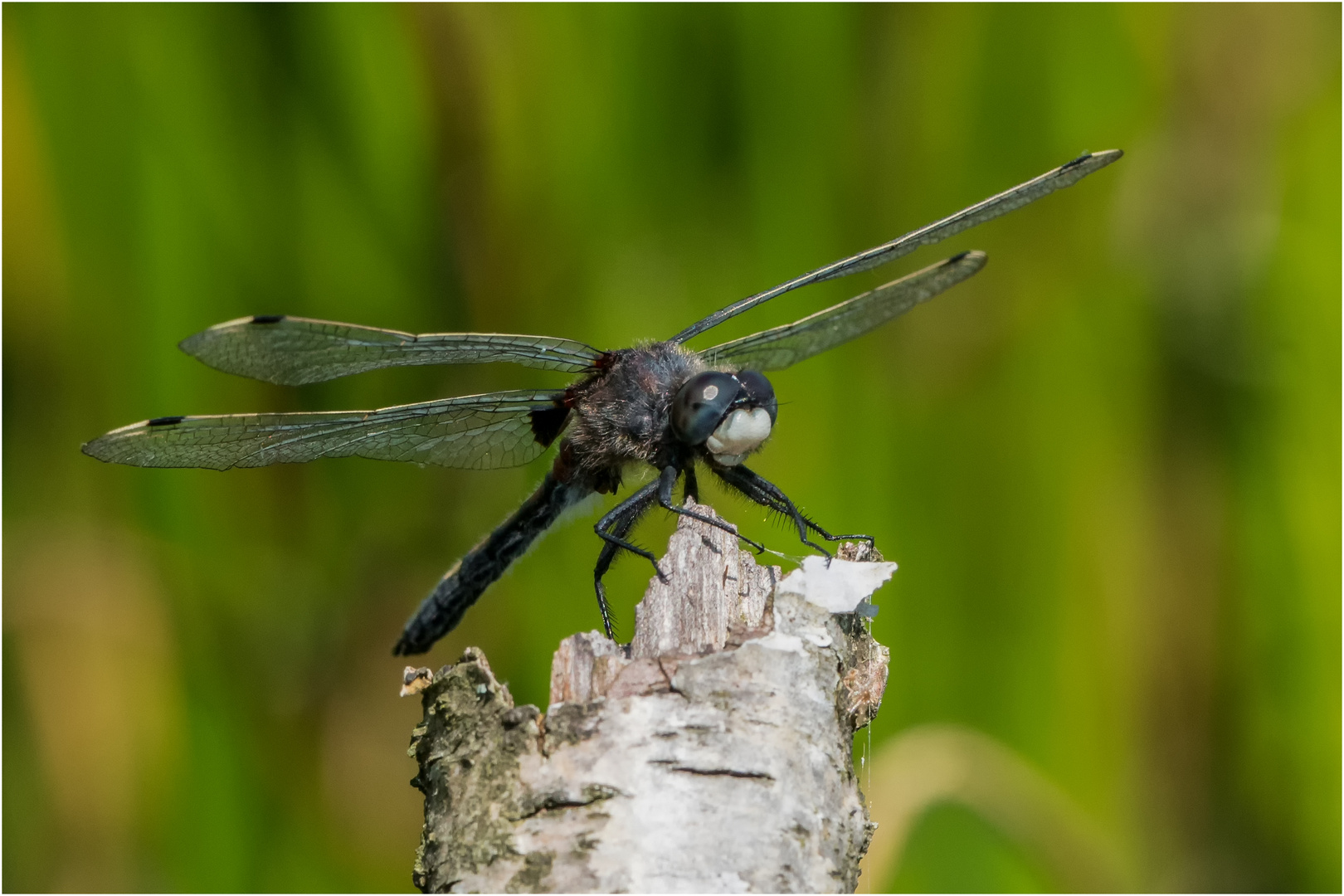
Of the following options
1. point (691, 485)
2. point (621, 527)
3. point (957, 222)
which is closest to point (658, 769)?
point (621, 527)

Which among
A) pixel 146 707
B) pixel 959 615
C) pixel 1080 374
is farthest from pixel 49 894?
pixel 1080 374

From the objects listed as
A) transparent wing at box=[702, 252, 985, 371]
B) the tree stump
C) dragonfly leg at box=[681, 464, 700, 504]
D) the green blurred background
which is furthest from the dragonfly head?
the tree stump

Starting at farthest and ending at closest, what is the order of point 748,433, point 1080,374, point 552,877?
point 1080,374 → point 748,433 → point 552,877

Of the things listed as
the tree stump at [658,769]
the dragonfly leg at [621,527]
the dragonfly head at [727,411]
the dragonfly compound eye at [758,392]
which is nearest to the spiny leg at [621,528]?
the dragonfly leg at [621,527]

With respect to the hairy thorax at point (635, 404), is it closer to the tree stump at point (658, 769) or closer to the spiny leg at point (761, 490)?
the spiny leg at point (761, 490)

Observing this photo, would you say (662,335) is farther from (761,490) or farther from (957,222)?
(957,222)

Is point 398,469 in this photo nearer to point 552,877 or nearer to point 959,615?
point 959,615
